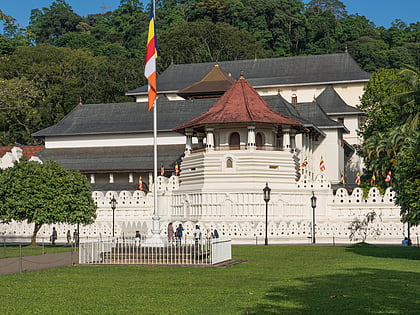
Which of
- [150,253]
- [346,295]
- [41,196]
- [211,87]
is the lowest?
[346,295]

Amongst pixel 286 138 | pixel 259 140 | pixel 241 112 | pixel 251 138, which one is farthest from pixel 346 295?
pixel 259 140

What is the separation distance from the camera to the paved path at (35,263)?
982 inches

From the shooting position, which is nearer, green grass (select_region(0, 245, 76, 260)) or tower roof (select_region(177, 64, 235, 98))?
green grass (select_region(0, 245, 76, 260))

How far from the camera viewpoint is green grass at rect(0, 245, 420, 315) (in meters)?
14.8

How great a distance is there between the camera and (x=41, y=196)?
137ft

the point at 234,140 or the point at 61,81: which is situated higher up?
the point at 61,81

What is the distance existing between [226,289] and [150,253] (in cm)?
876

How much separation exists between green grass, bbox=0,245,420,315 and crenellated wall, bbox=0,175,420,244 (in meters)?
16.8

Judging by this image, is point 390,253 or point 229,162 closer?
point 390,253

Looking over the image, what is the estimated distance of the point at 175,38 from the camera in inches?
4395

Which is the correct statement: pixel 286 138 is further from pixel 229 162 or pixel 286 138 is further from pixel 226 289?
pixel 226 289

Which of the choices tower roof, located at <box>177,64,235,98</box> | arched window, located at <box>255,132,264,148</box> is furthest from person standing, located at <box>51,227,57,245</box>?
tower roof, located at <box>177,64,235,98</box>

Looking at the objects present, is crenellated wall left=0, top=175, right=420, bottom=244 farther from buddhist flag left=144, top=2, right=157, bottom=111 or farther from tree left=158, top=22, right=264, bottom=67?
tree left=158, top=22, right=264, bottom=67

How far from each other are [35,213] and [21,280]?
2124 centimetres
